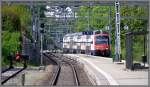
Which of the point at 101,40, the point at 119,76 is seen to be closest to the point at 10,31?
the point at 101,40

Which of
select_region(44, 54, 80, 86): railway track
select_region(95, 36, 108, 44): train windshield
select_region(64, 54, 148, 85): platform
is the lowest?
select_region(44, 54, 80, 86): railway track

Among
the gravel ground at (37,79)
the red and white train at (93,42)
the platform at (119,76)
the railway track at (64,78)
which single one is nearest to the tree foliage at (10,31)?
the railway track at (64,78)

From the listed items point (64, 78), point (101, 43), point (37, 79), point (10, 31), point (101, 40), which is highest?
point (10, 31)

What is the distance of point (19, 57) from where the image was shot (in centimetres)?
3928

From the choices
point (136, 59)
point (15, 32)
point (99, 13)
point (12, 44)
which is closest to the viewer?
point (136, 59)

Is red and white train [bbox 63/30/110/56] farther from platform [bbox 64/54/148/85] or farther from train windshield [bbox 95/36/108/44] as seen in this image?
platform [bbox 64/54/148/85]

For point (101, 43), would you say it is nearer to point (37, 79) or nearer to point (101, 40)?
point (101, 40)

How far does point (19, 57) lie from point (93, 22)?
38.2 meters

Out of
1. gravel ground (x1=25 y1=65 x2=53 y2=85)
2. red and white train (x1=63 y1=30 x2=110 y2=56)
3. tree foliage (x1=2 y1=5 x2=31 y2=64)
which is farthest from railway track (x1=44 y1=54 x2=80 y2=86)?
red and white train (x1=63 y1=30 x2=110 y2=56)

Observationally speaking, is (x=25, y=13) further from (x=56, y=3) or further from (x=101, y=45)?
(x=56, y=3)

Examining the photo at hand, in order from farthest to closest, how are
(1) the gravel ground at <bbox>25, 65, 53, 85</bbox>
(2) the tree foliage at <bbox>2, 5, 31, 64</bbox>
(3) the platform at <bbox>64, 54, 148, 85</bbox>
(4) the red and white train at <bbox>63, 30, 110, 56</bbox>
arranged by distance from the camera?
(4) the red and white train at <bbox>63, 30, 110, 56</bbox> → (2) the tree foliage at <bbox>2, 5, 31, 64</bbox> → (1) the gravel ground at <bbox>25, 65, 53, 85</bbox> → (3) the platform at <bbox>64, 54, 148, 85</bbox>

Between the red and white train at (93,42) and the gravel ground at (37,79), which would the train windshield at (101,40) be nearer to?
the red and white train at (93,42)

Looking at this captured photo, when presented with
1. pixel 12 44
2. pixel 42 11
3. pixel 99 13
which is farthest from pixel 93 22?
pixel 12 44

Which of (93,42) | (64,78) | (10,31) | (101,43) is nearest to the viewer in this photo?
(64,78)
